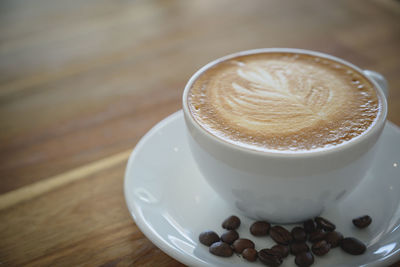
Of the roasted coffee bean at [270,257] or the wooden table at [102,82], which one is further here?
the wooden table at [102,82]

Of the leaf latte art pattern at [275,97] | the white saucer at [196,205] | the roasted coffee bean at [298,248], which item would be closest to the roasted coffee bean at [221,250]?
the white saucer at [196,205]

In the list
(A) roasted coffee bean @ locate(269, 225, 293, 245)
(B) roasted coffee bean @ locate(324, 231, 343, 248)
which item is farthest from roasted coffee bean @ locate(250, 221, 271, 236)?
(B) roasted coffee bean @ locate(324, 231, 343, 248)

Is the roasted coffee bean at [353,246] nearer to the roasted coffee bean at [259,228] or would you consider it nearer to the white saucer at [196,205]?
the white saucer at [196,205]

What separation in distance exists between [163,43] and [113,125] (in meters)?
0.51

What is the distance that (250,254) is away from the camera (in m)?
0.74

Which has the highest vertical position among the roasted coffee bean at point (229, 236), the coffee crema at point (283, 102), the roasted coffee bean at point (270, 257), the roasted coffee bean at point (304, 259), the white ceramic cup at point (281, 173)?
the coffee crema at point (283, 102)

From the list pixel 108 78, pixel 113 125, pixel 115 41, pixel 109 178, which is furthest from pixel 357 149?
pixel 115 41

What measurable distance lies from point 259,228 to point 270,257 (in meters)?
0.09

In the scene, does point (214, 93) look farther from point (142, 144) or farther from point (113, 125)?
point (113, 125)

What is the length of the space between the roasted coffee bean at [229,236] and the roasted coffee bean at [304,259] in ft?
0.40

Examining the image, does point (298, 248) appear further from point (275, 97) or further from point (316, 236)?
point (275, 97)

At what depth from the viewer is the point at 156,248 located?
834 millimetres

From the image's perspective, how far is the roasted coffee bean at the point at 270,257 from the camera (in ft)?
2.37

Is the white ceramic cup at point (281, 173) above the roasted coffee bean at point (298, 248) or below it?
above
